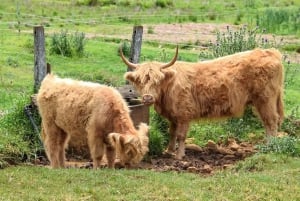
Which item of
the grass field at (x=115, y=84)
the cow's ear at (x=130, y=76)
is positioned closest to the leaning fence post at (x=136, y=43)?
the grass field at (x=115, y=84)

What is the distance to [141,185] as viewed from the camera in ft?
27.7

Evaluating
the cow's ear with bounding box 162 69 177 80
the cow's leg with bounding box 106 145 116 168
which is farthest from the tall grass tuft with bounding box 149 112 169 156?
the cow's leg with bounding box 106 145 116 168

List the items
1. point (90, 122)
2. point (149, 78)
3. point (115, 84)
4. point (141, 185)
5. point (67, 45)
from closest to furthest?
point (141, 185), point (90, 122), point (149, 78), point (115, 84), point (67, 45)

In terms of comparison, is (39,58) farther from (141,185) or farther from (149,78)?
(141,185)

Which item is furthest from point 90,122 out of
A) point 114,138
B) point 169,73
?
point 169,73

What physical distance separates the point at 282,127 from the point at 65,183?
18.2 feet

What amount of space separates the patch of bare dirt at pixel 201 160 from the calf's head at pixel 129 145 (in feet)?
3.48

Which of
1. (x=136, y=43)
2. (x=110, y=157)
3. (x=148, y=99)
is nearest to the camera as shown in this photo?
(x=110, y=157)

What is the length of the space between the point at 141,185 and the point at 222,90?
372 cm

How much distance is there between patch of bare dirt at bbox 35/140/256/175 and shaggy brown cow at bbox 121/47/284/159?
37cm

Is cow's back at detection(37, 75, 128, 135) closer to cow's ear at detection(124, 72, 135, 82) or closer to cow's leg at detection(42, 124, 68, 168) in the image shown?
cow's leg at detection(42, 124, 68, 168)

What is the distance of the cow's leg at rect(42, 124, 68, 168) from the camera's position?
988 centimetres

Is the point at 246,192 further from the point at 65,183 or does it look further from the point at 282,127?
the point at 282,127

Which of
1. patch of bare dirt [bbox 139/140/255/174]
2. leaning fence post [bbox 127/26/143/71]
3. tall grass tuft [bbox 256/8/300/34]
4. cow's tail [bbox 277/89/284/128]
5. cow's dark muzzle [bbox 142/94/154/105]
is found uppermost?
leaning fence post [bbox 127/26/143/71]
